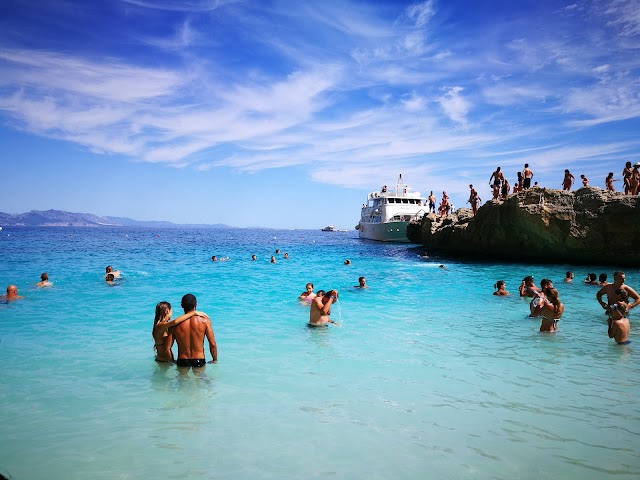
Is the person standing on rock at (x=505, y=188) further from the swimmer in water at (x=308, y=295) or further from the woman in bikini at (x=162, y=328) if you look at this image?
the woman in bikini at (x=162, y=328)

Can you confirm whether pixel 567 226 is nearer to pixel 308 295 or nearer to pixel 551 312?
pixel 551 312

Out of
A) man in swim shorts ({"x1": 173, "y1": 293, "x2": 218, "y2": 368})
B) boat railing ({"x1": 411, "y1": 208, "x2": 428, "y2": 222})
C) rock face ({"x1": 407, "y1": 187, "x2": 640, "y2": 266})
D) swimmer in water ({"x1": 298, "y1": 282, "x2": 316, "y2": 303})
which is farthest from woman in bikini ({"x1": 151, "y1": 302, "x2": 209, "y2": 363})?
boat railing ({"x1": 411, "y1": 208, "x2": 428, "y2": 222})

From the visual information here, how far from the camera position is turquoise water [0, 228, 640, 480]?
4.60 m

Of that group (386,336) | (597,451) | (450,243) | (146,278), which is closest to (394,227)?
(450,243)

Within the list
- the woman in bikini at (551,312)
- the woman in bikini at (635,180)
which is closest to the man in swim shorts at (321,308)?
the woman in bikini at (551,312)

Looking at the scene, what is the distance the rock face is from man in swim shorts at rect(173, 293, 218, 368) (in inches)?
978

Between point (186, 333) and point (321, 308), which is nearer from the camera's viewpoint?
point (186, 333)

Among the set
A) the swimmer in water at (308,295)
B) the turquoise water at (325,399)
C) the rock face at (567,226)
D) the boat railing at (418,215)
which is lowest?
the turquoise water at (325,399)

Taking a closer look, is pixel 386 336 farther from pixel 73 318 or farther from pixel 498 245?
pixel 498 245

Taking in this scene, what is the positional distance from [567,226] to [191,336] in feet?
85.4

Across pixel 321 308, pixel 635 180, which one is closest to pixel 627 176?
pixel 635 180

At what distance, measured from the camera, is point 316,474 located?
4.40m

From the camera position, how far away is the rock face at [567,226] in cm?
2442

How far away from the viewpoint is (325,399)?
6340mm
